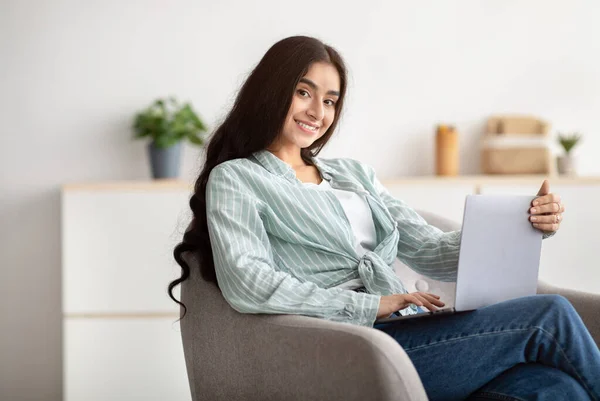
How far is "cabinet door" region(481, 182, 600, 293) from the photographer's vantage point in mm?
3316

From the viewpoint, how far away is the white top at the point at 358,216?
6.82 ft

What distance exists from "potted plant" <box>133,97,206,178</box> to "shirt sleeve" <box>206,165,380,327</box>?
5.01 feet

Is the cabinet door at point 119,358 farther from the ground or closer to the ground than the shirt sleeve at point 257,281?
closer to the ground

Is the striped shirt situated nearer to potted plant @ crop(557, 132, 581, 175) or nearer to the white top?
the white top

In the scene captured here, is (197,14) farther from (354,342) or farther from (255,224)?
(354,342)

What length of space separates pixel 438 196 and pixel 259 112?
1458mm

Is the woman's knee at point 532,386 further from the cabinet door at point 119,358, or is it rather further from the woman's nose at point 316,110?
the cabinet door at point 119,358

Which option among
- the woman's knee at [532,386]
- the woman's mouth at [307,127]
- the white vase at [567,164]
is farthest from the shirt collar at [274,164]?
the white vase at [567,164]

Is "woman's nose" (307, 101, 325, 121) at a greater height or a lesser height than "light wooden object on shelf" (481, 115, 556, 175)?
greater

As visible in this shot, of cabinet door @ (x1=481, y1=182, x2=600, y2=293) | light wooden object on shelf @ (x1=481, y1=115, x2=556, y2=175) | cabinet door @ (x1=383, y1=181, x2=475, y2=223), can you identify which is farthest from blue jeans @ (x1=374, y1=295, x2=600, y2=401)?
light wooden object on shelf @ (x1=481, y1=115, x2=556, y2=175)

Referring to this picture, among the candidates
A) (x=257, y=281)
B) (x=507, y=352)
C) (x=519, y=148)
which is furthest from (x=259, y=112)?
(x=519, y=148)

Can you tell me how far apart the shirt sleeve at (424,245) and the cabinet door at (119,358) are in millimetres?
1352

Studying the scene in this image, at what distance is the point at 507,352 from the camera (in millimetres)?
1674

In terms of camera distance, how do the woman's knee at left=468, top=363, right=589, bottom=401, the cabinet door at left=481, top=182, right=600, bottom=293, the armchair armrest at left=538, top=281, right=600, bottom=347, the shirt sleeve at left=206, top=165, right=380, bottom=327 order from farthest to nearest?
the cabinet door at left=481, top=182, right=600, bottom=293 < the armchair armrest at left=538, top=281, right=600, bottom=347 < the shirt sleeve at left=206, top=165, right=380, bottom=327 < the woman's knee at left=468, top=363, right=589, bottom=401
